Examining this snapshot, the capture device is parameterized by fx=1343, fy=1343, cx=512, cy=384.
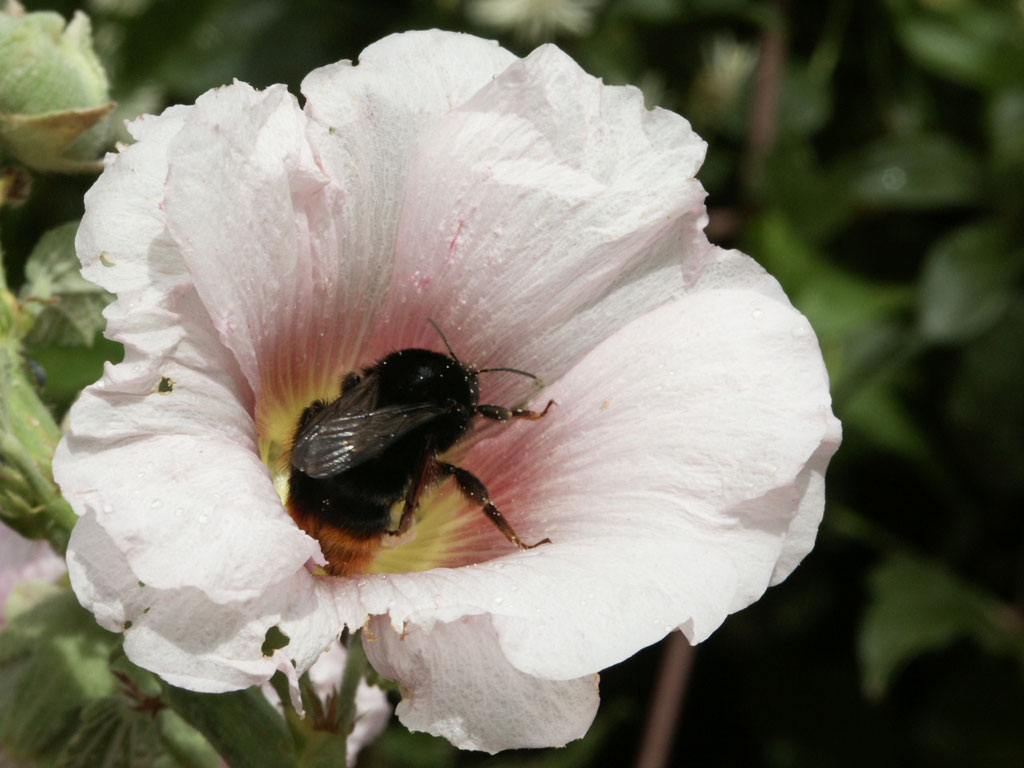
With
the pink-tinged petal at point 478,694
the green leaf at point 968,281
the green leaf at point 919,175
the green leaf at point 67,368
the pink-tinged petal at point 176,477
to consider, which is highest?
the pink-tinged petal at point 176,477

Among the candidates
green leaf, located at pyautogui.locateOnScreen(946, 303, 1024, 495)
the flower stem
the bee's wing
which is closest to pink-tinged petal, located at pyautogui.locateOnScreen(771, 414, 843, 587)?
the bee's wing

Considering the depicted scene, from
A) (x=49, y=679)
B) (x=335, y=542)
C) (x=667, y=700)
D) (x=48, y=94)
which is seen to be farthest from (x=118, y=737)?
(x=667, y=700)

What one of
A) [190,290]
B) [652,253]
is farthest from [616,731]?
[190,290]

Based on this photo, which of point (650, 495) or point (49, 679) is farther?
point (49, 679)

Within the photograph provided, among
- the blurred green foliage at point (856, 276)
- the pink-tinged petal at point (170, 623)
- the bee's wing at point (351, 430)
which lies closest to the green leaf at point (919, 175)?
the blurred green foliage at point (856, 276)

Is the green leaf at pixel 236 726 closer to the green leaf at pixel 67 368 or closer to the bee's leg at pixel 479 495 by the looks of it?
the bee's leg at pixel 479 495

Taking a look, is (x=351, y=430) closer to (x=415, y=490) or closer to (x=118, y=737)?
(x=415, y=490)
